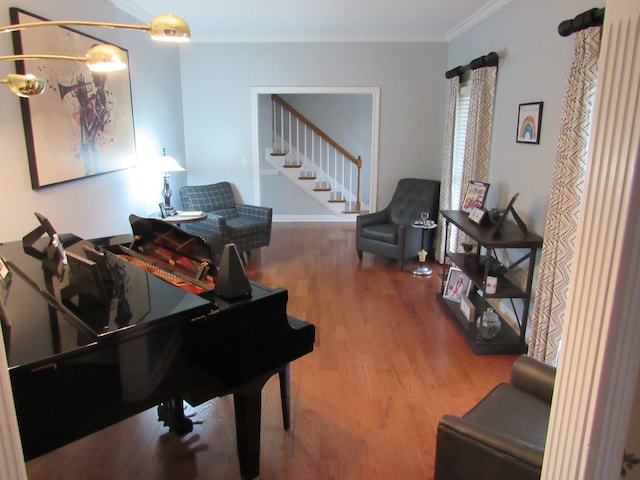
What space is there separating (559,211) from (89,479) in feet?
9.72

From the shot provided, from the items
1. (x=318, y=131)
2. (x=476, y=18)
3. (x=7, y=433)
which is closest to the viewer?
(x=7, y=433)

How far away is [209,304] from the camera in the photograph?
1818mm

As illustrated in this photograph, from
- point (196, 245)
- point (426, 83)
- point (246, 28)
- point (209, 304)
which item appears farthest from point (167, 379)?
point (426, 83)

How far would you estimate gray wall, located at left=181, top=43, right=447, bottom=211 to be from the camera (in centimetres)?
578

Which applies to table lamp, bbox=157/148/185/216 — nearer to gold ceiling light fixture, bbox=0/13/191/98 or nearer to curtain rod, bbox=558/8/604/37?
gold ceiling light fixture, bbox=0/13/191/98

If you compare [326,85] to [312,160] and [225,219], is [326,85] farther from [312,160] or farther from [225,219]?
[225,219]

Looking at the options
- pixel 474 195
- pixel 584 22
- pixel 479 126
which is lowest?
pixel 474 195

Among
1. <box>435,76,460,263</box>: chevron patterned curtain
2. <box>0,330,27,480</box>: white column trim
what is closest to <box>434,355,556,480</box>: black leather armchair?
<box>0,330,27,480</box>: white column trim

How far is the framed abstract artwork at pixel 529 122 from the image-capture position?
3361 mm

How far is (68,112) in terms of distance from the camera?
322 cm

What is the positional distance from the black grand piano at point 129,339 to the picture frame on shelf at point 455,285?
2313mm

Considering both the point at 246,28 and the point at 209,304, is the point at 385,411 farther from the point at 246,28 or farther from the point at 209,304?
the point at 246,28

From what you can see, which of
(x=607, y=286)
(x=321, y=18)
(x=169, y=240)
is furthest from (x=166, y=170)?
(x=607, y=286)

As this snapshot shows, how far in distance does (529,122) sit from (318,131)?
4482mm
